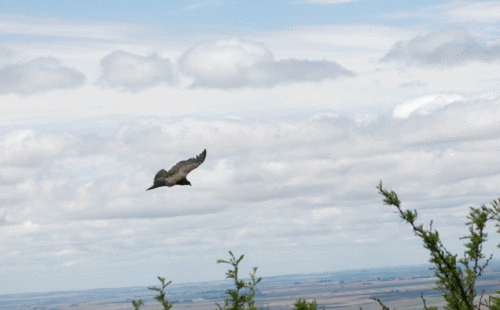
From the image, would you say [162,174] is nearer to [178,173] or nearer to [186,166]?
[178,173]

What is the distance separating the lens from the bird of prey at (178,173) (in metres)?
31.2

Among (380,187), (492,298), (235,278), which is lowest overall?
(492,298)

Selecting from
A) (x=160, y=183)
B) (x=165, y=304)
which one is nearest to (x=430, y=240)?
(x=165, y=304)

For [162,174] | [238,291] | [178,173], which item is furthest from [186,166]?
[238,291]

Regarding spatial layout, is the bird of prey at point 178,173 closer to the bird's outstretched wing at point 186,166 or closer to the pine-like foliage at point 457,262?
the bird's outstretched wing at point 186,166

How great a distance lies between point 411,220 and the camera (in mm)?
15141

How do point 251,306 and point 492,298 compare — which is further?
point 251,306

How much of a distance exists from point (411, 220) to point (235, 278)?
17.1 ft

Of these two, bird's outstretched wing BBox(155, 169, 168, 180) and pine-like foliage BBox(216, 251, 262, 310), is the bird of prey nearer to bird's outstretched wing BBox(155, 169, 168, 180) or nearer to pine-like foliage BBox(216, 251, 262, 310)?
bird's outstretched wing BBox(155, 169, 168, 180)

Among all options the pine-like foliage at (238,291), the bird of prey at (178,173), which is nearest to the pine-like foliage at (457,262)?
the pine-like foliage at (238,291)

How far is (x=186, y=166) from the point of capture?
35.2 m

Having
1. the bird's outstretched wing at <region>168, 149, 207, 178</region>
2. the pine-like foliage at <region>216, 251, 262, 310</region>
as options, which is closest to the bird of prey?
the bird's outstretched wing at <region>168, 149, 207, 178</region>

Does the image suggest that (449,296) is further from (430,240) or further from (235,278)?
(235,278)

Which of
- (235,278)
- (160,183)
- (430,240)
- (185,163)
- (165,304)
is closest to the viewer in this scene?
(430,240)
